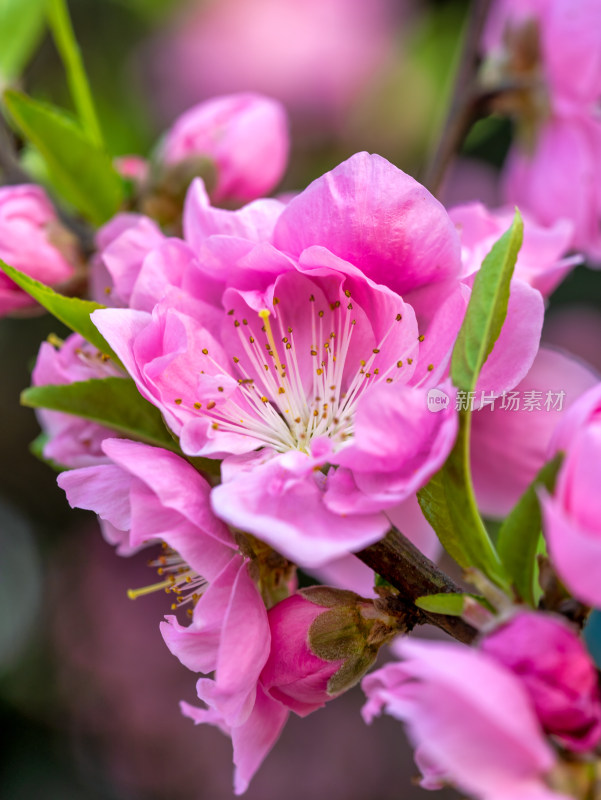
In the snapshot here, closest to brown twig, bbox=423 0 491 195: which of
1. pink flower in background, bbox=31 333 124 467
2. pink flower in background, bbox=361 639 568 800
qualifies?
pink flower in background, bbox=31 333 124 467

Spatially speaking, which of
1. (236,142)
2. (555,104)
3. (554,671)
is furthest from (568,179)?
(554,671)

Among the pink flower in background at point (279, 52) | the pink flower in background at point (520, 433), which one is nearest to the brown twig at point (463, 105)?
the pink flower in background at point (520, 433)

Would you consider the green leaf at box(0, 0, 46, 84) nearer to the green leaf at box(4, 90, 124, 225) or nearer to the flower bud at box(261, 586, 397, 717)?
the green leaf at box(4, 90, 124, 225)

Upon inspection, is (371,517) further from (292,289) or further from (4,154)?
(4,154)

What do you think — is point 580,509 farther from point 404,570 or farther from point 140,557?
point 140,557

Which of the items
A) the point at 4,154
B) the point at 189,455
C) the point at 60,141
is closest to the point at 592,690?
the point at 189,455

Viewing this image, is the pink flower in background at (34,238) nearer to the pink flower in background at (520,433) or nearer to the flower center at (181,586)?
the flower center at (181,586)
